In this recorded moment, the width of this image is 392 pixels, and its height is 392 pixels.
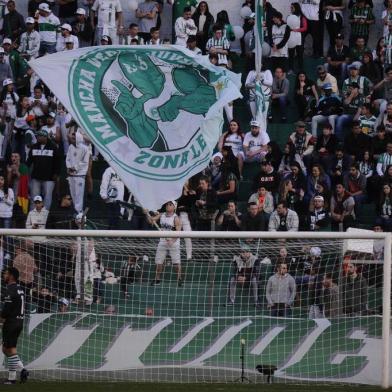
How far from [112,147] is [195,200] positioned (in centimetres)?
538

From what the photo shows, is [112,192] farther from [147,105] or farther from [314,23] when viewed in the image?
[314,23]

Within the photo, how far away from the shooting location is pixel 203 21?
1142 inches

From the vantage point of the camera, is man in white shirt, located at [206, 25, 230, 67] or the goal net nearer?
the goal net

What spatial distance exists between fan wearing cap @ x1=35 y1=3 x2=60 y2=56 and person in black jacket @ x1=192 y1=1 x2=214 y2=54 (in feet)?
8.97

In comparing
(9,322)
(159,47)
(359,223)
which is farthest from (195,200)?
(9,322)

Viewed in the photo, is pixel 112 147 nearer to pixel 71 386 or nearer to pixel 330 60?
pixel 71 386

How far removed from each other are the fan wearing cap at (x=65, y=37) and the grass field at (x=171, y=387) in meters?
11.0

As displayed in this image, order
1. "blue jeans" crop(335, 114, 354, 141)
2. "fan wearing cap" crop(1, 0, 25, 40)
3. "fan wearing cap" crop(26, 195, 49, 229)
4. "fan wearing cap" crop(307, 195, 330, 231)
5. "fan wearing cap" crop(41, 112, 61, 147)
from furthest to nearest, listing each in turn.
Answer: "fan wearing cap" crop(1, 0, 25, 40) < "blue jeans" crop(335, 114, 354, 141) < "fan wearing cap" crop(41, 112, 61, 147) < "fan wearing cap" crop(26, 195, 49, 229) < "fan wearing cap" crop(307, 195, 330, 231)

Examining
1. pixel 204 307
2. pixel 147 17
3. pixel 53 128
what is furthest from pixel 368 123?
pixel 204 307

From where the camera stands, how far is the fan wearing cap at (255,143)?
83.3 feet

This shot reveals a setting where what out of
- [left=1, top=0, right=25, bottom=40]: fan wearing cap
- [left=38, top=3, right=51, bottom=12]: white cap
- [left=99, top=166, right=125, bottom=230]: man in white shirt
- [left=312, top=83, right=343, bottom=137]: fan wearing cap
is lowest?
[left=99, top=166, right=125, bottom=230]: man in white shirt

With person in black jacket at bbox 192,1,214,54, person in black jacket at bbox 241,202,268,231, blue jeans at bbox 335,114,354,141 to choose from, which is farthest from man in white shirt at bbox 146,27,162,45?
person in black jacket at bbox 241,202,268,231

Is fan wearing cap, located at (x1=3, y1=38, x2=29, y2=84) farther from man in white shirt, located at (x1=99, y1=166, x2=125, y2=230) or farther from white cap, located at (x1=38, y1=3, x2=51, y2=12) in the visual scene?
man in white shirt, located at (x1=99, y1=166, x2=125, y2=230)

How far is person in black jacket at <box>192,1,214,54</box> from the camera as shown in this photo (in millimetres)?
28797
